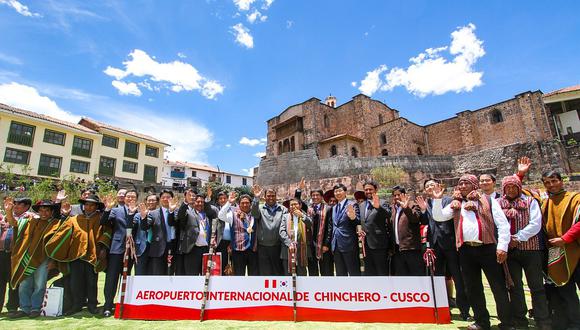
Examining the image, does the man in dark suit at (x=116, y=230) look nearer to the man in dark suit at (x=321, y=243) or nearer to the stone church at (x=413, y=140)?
the man in dark suit at (x=321, y=243)

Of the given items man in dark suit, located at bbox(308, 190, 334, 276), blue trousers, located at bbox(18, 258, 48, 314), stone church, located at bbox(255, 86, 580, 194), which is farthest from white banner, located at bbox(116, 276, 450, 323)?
stone church, located at bbox(255, 86, 580, 194)

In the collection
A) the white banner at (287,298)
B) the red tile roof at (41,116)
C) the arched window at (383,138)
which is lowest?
the white banner at (287,298)

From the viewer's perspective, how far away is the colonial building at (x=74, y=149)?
25203 millimetres

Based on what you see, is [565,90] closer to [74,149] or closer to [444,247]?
[444,247]

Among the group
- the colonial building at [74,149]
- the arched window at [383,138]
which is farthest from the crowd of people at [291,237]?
the arched window at [383,138]

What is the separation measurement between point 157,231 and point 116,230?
0.66 m

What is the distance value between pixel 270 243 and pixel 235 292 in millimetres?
991

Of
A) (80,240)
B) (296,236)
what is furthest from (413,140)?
(80,240)

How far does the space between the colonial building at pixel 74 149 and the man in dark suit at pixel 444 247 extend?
2769 centimetres

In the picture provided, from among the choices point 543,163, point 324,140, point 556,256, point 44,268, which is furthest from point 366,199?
point 324,140

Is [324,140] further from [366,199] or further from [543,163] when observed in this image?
[366,199]

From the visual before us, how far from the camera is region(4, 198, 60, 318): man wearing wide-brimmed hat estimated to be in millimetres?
4641

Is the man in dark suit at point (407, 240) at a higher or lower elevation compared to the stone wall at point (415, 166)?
lower

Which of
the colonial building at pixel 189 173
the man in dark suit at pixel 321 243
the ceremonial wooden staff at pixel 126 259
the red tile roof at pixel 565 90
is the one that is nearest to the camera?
the ceremonial wooden staff at pixel 126 259
